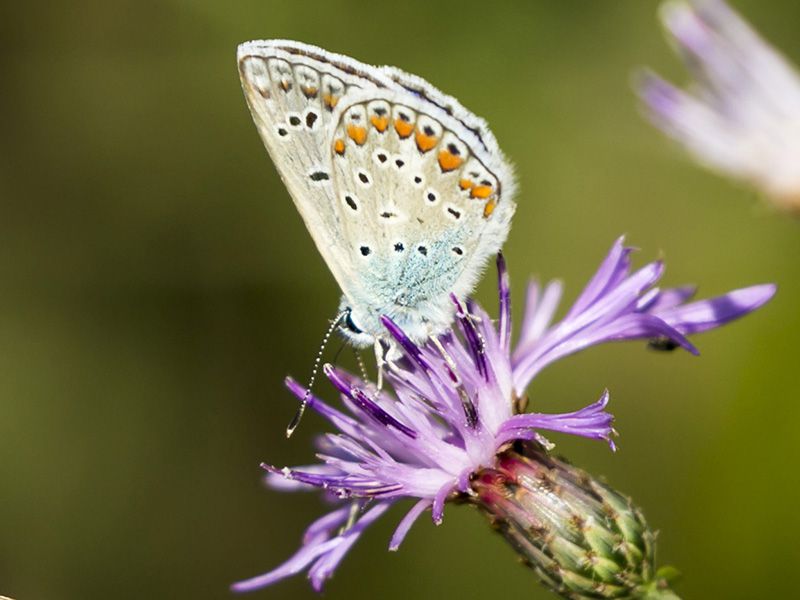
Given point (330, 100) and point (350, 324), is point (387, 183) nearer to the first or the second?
point (330, 100)

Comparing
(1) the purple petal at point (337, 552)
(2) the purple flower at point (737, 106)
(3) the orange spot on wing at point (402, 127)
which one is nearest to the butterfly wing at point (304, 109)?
(3) the orange spot on wing at point (402, 127)

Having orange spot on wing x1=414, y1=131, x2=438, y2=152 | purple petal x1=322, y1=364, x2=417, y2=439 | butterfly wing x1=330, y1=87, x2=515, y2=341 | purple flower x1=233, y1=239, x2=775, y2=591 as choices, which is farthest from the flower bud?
orange spot on wing x1=414, y1=131, x2=438, y2=152

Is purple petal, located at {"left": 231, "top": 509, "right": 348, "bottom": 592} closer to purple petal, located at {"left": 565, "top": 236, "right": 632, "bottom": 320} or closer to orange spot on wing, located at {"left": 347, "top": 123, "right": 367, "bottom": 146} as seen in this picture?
purple petal, located at {"left": 565, "top": 236, "right": 632, "bottom": 320}

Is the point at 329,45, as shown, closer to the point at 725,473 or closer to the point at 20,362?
the point at 20,362

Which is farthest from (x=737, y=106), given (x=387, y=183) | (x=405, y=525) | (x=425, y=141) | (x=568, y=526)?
(x=405, y=525)

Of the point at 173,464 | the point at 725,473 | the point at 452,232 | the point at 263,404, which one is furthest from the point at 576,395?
the point at 452,232

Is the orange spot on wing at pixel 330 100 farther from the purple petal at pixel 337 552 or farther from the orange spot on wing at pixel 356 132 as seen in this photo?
the purple petal at pixel 337 552
